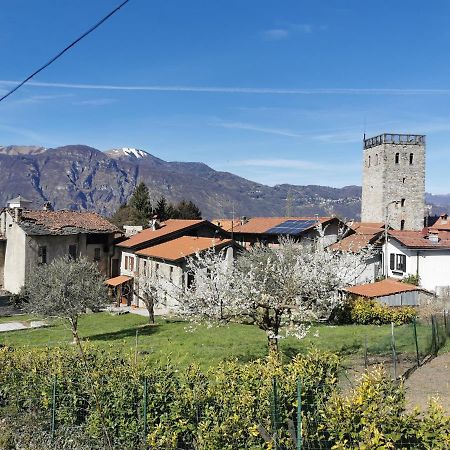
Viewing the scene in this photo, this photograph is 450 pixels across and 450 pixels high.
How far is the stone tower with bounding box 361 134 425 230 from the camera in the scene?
236ft

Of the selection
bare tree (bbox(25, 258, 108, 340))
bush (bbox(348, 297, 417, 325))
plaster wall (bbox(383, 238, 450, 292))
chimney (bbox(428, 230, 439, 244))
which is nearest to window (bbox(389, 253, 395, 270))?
plaster wall (bbox(383, 238, 450, 292))

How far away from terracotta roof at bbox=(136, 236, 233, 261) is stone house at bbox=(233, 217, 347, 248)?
8.70m

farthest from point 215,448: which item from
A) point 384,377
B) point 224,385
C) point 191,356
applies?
point 191,356

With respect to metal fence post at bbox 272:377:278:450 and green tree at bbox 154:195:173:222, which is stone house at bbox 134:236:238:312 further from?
green tree at bbox 154:195:173:222

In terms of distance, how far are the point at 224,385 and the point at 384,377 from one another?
321 centimetres

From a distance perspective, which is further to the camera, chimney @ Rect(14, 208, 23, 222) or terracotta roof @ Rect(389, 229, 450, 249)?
chimney @ Rect(14, 208, 23, 222)

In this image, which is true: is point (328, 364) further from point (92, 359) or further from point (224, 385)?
point (92, 359)

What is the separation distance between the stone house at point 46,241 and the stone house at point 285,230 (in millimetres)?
14244

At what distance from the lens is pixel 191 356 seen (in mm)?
20047

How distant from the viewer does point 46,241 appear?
46.1 meters

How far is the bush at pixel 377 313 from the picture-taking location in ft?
93.6

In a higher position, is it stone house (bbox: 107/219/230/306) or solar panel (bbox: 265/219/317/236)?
solar panel (bbox: 265/219/317/236)

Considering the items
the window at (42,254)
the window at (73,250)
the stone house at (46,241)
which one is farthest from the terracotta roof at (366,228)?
the window at (42,254)

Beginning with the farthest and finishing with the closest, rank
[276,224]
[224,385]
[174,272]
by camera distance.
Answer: [276,224] → [174,272] → [224,385]
